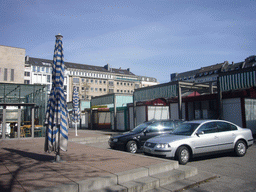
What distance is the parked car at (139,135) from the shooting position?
10695mm

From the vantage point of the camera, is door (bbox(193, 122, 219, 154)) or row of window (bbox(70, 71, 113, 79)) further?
row of window (bbox(70, 71, 113, 79))

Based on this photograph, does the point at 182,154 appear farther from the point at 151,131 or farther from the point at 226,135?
the point at 151,131

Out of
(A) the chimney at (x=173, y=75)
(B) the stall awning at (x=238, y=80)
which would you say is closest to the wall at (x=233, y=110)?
(B) the stall awning at (x=238, y=80)

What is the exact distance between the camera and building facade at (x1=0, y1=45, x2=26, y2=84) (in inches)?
1250

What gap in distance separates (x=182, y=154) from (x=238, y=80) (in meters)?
10.1

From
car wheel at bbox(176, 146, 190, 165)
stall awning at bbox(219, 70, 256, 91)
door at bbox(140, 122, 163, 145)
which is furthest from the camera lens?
stall awning at bbox(219, 70, 256, 91)

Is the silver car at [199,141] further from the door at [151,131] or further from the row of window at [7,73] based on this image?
the row of window at [7,73]

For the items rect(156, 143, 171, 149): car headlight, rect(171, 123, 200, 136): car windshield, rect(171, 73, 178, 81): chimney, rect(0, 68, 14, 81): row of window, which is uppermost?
rect(171, 73, 178, 81): chimney

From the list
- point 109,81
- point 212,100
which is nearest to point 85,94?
point 109,81

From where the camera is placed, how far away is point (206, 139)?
8.40m

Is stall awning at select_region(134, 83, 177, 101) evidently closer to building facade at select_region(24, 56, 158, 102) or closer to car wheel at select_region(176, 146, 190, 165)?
car wheel at select_region(176, 146, 190, 165)

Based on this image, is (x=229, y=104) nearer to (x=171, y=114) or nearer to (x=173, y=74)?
(x=171, y=114)

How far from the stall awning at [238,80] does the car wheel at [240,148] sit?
23.5 ft

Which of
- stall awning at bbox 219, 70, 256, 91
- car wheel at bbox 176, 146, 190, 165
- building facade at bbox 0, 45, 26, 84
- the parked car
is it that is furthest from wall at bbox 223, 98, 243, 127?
building facade at bbox 0, 45, 26, 84
